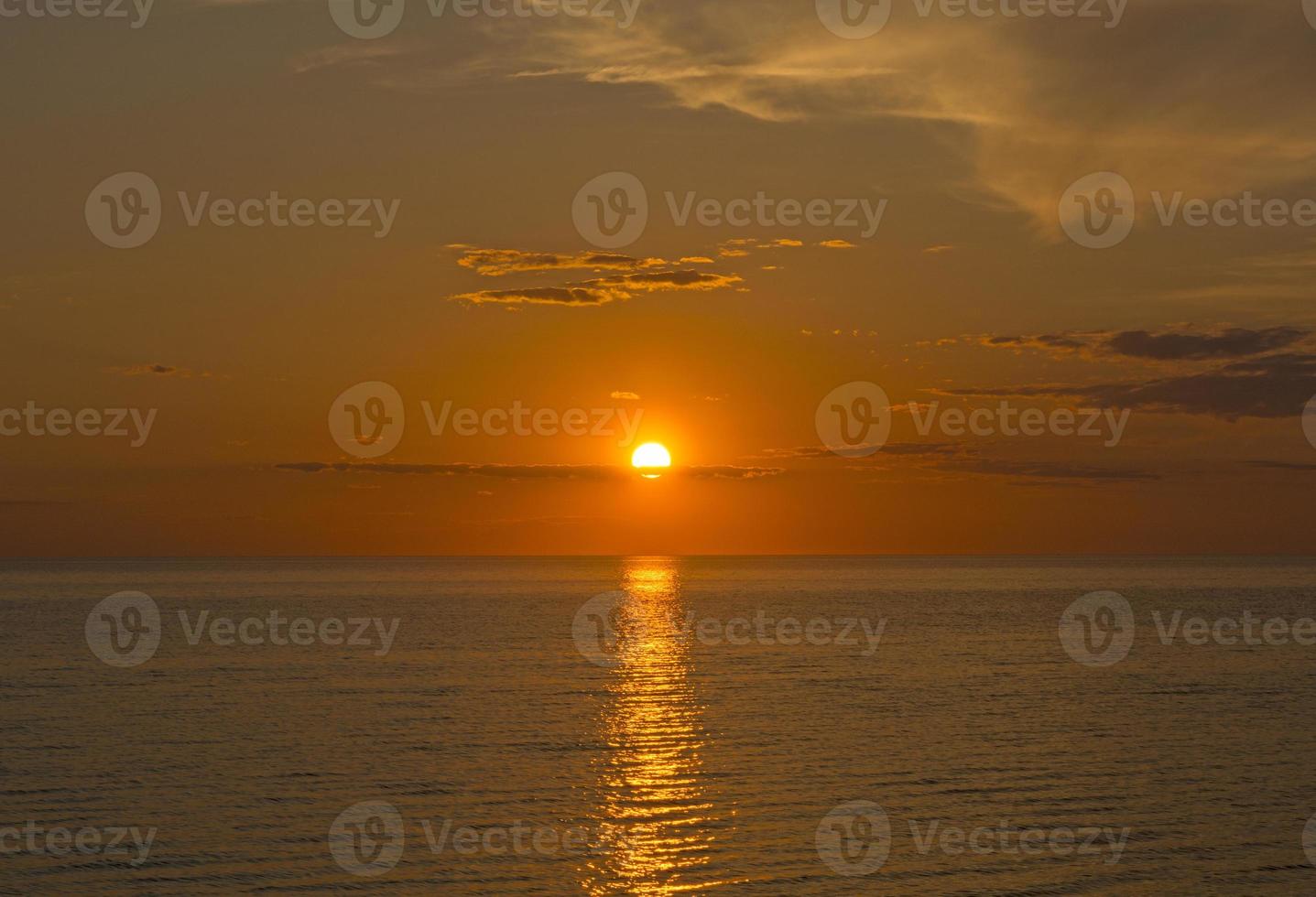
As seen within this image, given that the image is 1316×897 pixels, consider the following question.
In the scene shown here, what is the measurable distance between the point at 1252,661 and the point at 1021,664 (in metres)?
16.5

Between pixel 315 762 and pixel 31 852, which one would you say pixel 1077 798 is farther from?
pixel 31 852

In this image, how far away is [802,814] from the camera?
1484 inches

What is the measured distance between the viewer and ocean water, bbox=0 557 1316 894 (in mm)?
32281

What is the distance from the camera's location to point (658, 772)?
4475 cm

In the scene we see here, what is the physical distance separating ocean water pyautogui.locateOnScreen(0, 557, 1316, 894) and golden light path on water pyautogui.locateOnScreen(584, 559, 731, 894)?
6.5 inches

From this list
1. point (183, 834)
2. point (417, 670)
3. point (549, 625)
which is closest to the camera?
point (183, 834)

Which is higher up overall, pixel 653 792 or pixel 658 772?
pixel 658 772

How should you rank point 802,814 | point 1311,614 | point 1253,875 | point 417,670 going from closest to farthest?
point 1253,875, point 802,814, point 417,670, point 1311,614

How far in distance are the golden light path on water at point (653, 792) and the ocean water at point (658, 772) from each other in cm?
16

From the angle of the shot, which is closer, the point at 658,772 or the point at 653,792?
the point at 653,792

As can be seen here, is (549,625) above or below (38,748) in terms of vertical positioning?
above

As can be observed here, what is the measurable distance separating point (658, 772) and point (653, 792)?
3.58 metres

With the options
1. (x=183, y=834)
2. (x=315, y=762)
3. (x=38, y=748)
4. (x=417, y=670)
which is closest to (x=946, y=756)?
(x=315, y=762)

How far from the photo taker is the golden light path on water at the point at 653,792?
31594 mm
